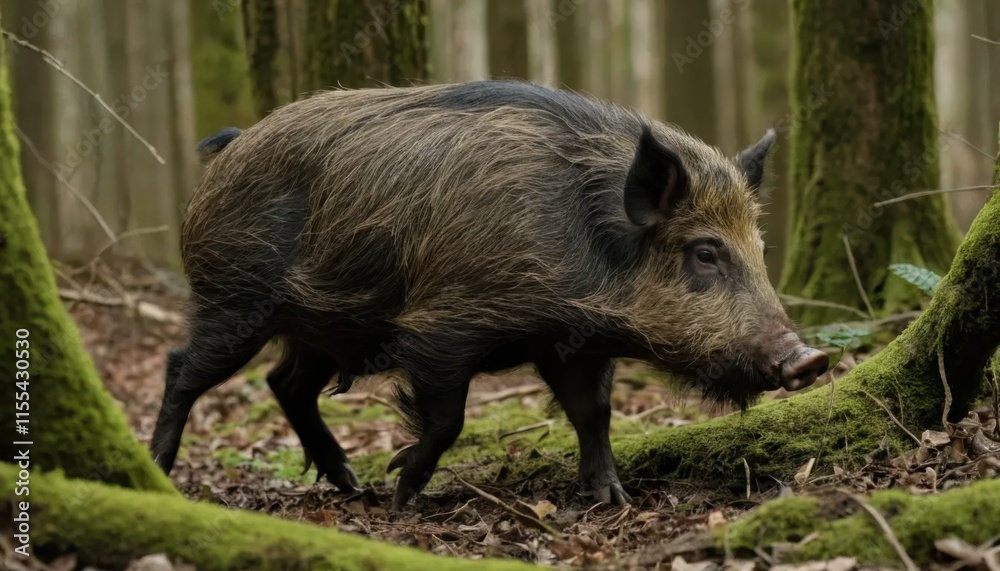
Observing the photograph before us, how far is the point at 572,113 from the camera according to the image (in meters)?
6.17

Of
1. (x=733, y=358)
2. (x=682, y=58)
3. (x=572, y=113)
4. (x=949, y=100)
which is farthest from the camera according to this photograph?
(x=949, y=100)

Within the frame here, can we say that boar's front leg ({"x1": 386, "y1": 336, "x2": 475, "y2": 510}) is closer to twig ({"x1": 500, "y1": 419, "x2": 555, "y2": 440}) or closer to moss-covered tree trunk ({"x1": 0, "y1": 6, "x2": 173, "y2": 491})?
twig ({"x1": 500, "y1": 419, "x2": 555, "y2": 440})

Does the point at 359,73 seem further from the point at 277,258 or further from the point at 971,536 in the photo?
the point at 971,536

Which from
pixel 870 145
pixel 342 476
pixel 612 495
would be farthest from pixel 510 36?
pixel 612 495

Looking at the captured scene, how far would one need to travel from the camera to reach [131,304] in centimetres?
1153

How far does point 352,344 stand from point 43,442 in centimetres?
297

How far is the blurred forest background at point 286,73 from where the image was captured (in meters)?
8.84

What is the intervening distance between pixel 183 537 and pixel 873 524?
2191mm

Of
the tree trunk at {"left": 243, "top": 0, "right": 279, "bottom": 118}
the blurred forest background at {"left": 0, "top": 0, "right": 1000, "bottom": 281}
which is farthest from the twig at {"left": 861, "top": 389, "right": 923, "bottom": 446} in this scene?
the tree trunk at {"left": 243, "top": 0, "right": 279, "bottom": 118}

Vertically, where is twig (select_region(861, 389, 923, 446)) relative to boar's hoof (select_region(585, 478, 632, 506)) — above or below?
above

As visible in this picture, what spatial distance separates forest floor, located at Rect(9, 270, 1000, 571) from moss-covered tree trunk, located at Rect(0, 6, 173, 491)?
0.44 m

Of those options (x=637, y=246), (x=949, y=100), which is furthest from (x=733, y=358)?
(x=949, y=100)

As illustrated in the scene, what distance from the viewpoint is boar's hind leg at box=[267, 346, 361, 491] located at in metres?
7.07

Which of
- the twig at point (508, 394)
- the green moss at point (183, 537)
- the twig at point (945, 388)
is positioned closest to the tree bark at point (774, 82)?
the twig at point (508, 394)
